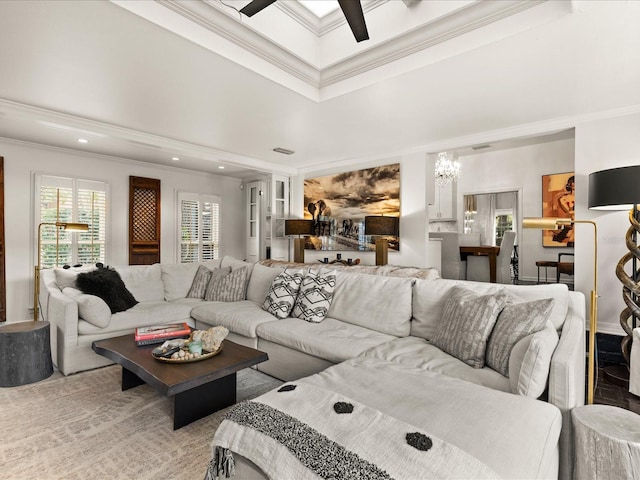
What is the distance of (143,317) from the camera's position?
3.33m

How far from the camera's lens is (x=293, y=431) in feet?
3.89

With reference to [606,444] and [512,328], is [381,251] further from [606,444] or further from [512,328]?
[606,444]

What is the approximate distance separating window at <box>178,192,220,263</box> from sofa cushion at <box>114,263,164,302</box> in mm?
2428

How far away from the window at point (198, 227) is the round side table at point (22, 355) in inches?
146

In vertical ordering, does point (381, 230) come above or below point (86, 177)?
below

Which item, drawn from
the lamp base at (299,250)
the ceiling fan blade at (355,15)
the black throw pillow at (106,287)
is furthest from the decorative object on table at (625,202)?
the black throw pillow at (106,287)

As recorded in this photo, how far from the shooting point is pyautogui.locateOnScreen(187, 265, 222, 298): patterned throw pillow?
4102mm

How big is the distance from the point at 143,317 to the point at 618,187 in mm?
4348

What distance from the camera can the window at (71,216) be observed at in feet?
16.3

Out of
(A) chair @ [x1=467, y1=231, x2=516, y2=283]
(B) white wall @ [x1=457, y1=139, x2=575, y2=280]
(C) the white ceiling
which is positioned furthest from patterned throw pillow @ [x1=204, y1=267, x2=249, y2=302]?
(B) white wall @ [x1=457, y1=139, x2=575, y2=280]


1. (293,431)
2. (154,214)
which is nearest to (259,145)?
(154,214)

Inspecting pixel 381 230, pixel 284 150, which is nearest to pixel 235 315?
pixel 381 230

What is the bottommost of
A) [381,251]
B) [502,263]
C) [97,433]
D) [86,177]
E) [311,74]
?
[97,433]

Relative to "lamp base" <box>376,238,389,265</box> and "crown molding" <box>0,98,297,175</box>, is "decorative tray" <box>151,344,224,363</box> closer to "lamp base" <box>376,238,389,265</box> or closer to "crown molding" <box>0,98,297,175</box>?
"crown molding" <box>0,98,297,175</box>
